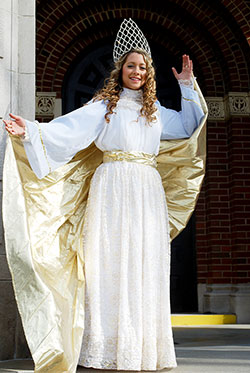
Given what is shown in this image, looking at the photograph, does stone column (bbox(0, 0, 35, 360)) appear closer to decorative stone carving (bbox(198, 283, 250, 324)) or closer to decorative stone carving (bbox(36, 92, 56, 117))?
decorative stone carving (bbox(36, 92, 56, 117))

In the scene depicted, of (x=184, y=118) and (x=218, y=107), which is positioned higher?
(x=218, y=107)

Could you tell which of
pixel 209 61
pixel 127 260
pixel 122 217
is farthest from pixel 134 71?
pixel 209 61

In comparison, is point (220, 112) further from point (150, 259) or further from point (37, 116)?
point (150, 259)

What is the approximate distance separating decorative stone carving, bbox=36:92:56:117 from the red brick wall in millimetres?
108

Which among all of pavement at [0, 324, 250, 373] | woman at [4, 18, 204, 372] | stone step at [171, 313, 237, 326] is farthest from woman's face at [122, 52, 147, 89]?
stone step at [171, 313, 237, 326]

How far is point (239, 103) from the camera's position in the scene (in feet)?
24.7

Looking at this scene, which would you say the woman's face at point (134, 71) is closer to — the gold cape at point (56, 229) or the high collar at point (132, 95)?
the high collar at point (132, 95)

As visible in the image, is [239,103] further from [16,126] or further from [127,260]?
[16,126]

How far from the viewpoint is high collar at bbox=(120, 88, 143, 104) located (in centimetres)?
373

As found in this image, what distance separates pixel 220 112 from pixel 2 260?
4586 millimetres

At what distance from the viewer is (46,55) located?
7555mm

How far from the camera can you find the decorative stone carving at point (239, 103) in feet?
24.6

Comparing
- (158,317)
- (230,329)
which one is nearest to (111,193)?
(158,317)

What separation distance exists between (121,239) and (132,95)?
0.93 metres
